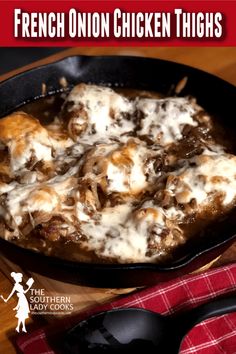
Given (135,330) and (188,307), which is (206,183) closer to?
(188,307)

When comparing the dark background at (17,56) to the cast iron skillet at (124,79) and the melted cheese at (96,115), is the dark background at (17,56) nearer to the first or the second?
the cast iron skillet at (124,79)

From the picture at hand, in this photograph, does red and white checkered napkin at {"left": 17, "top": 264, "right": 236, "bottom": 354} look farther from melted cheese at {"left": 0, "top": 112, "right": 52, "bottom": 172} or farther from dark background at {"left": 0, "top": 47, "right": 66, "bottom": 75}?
dark background at {"left": 0, "top": 47, "right": 66, "bottom": 75}

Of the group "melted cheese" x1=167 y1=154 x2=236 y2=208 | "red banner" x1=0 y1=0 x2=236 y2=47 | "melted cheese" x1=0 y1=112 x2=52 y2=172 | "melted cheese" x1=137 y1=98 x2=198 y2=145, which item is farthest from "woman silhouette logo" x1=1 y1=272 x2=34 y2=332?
"red banner" x1=0 y1=0 x2=236 y2=47

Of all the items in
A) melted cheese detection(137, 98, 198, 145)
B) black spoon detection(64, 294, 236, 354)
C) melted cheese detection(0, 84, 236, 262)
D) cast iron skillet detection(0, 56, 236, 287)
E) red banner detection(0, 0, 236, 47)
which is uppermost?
red banner detection(0, 0, 236, 47)

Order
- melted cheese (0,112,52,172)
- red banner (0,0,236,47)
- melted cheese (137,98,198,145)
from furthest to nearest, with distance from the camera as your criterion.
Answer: red banner (0,0,236,47) < melted cheese (137,98,198,145) < melted cheese (0,112,52,172)

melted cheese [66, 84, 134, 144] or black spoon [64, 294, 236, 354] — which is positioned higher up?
melted cheese [66, 84, 134, 144]

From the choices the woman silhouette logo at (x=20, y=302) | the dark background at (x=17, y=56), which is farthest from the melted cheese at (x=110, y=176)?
the dark background at (x=17, y=56)

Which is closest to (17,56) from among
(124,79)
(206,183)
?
(124,79)
